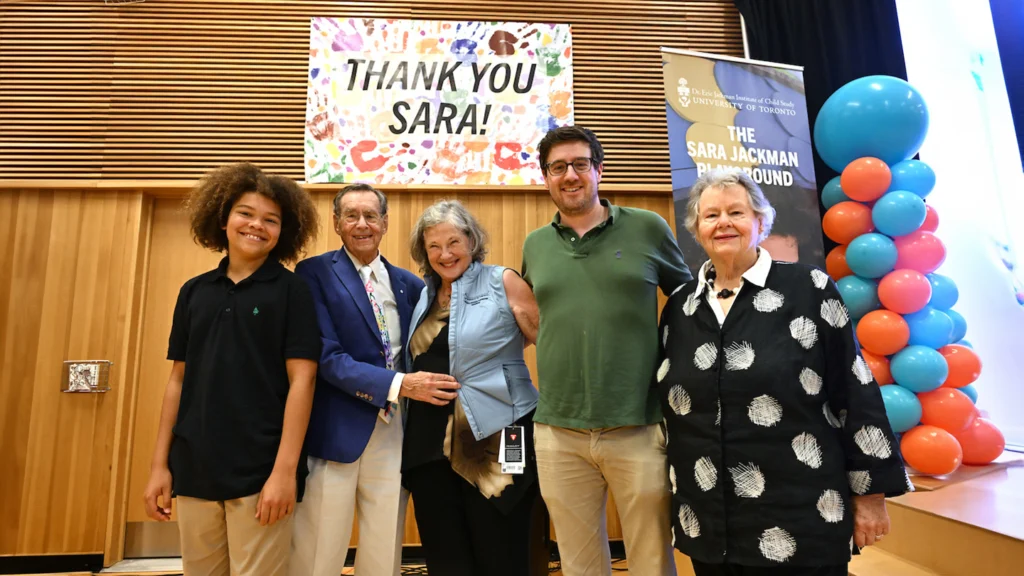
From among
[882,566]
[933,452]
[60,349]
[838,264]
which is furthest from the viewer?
[60,349]

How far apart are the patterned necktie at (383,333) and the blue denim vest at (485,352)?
7 centimetres

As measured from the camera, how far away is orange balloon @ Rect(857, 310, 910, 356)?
287 cm

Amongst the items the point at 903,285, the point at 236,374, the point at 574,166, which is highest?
the point at 574,166

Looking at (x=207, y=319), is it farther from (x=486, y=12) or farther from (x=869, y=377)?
(x=486, y=12)

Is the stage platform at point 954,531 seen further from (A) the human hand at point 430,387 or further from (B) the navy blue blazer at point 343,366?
(B) the navy blue blazer at point 343,366

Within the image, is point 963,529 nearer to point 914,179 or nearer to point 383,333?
→ point 914,179

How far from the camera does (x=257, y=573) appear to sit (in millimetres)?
1623

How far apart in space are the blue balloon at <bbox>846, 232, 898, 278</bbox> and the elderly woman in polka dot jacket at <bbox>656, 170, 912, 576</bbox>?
195 cm

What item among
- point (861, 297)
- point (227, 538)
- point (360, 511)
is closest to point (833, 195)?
point (861, 297)

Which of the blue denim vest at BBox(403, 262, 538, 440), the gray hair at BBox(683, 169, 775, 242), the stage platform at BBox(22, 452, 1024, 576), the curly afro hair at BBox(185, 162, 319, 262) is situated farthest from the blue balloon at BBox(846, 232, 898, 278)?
the curly afro hair at BBox(185, 162, 319, 262)

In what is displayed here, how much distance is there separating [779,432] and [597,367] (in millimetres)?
554

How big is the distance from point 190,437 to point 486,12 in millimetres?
3499

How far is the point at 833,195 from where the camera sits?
10.9 ft

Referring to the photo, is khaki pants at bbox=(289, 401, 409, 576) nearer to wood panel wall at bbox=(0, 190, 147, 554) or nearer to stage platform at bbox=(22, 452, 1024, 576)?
stage platform at bbox=(22, 452, 1024, 576)
